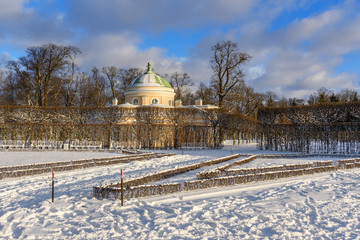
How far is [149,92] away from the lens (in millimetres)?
43781

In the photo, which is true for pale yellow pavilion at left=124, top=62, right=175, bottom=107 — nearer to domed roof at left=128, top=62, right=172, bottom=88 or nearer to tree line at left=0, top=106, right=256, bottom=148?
domed roof at left=128, top=62, right=172, bottom=88

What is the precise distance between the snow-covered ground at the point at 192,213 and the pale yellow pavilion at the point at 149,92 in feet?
111

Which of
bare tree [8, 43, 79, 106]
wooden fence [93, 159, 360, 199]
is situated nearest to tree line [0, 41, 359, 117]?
bare tree [8, 43, 79, 106]

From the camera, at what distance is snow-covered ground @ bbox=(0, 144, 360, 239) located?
228 inches

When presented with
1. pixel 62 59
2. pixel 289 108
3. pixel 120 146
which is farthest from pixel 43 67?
pixel 289 108

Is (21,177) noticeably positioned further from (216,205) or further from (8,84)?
(8,84)

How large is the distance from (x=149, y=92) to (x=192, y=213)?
123 ft

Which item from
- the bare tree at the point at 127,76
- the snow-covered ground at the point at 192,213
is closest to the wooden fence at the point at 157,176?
the snow-covered ground at the point at 192,213

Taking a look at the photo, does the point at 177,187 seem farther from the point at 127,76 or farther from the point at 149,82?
the point at 127,76

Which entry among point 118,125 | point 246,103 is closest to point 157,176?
point 118,125

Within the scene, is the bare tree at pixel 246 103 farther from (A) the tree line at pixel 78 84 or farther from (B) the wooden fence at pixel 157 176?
(B) the wooden fence at pixel 157 176

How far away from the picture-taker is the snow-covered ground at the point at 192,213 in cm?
579

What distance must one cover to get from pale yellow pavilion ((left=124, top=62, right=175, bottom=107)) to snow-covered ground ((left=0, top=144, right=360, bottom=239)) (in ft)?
111

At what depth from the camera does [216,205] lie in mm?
7582
